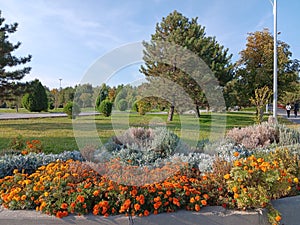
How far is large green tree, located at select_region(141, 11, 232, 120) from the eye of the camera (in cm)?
1278

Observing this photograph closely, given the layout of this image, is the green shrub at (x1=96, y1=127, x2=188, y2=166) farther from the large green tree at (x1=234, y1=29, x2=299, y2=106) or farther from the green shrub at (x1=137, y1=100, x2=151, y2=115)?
the large green tree at (x1=234, y1=29, x2=299, y2=106)

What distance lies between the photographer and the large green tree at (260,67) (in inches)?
711

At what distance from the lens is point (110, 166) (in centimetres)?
310

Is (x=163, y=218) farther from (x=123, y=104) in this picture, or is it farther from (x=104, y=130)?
(x=104, y=130)

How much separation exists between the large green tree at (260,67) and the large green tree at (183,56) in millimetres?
3407

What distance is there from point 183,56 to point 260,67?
33.4 ft

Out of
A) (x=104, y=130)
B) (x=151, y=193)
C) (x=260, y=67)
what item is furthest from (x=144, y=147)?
(x=260, y=67)

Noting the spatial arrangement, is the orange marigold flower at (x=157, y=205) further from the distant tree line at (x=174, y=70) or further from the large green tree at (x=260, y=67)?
the large green tree at (x=260, y=67)

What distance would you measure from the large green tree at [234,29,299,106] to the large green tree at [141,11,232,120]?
3.41 metres

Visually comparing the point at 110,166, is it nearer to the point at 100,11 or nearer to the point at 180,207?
the point at 180,207

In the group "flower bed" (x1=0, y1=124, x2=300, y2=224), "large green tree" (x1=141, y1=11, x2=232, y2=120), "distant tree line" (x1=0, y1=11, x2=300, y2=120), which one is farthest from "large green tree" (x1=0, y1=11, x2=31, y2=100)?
"flower bed" (x1=0, y1=124, x2=300, y2=224)

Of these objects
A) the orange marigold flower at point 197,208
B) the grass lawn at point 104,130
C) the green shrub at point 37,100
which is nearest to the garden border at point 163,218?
the orange marigold flower at point 197,208

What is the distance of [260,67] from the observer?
19.5 metres

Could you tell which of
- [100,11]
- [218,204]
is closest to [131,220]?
[218,204]
